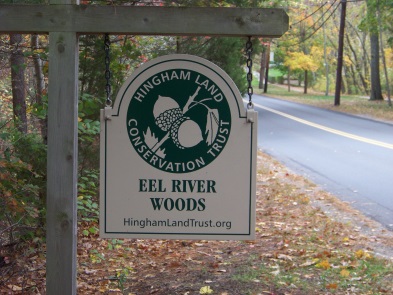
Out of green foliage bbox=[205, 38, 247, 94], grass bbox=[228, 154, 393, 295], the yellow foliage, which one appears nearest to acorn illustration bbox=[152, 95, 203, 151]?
grass bbox=[228, 154, 393, 295]

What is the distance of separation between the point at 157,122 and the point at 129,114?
0.58 ft

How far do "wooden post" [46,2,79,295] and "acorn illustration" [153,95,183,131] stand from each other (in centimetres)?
50

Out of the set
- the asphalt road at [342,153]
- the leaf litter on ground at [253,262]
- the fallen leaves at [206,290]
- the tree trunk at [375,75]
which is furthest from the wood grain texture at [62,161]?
the tree trunk at [375,75]

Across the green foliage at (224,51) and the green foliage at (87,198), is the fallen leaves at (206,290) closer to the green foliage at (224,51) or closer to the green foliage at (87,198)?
the green foliage at (87,198)

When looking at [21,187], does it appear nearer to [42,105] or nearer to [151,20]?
[42,105]

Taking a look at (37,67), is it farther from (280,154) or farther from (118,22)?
(280,154)

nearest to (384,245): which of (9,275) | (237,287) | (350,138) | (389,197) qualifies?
(237,287)

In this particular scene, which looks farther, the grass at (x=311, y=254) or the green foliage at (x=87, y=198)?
the green foliage at (x=87, y=198)

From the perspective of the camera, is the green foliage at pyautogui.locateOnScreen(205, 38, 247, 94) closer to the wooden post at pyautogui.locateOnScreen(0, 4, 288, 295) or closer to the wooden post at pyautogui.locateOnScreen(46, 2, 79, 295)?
the wooden post at pyautogui.locateOnScreen(0, 4, 288, 295)

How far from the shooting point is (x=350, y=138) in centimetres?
1930

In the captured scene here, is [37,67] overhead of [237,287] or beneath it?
overhead

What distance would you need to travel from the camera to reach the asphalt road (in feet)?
35.3

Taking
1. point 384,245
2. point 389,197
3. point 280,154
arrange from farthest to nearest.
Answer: point 280,154
point 389,197
point 384,245

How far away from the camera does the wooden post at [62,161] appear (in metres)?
3.61
